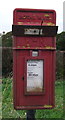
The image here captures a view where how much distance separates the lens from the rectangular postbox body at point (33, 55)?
165 inches

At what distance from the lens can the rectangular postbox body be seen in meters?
4.18

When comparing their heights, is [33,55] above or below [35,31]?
below

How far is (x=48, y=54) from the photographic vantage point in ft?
14.0

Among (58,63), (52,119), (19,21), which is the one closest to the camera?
(19,21)

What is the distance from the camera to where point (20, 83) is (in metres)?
4.22

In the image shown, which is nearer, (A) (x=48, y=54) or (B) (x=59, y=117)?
(A) (x=48, y=54)

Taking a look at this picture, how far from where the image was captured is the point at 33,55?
4.21 meters

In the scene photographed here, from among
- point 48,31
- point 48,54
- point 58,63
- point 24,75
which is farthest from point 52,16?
point 58,63

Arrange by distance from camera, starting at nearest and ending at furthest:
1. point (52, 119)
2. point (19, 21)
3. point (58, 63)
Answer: point (19, 21) → point (52, 119) → point (58, 63)

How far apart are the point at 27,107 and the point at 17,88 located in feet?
1.00

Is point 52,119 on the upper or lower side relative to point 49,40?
lower

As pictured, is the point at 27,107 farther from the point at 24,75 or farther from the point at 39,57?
the point at 39,57

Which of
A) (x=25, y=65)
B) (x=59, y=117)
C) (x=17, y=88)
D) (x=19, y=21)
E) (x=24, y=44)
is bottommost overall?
(x=59, y=117)

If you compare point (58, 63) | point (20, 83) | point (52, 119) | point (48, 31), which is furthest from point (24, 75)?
point (58, 63)
